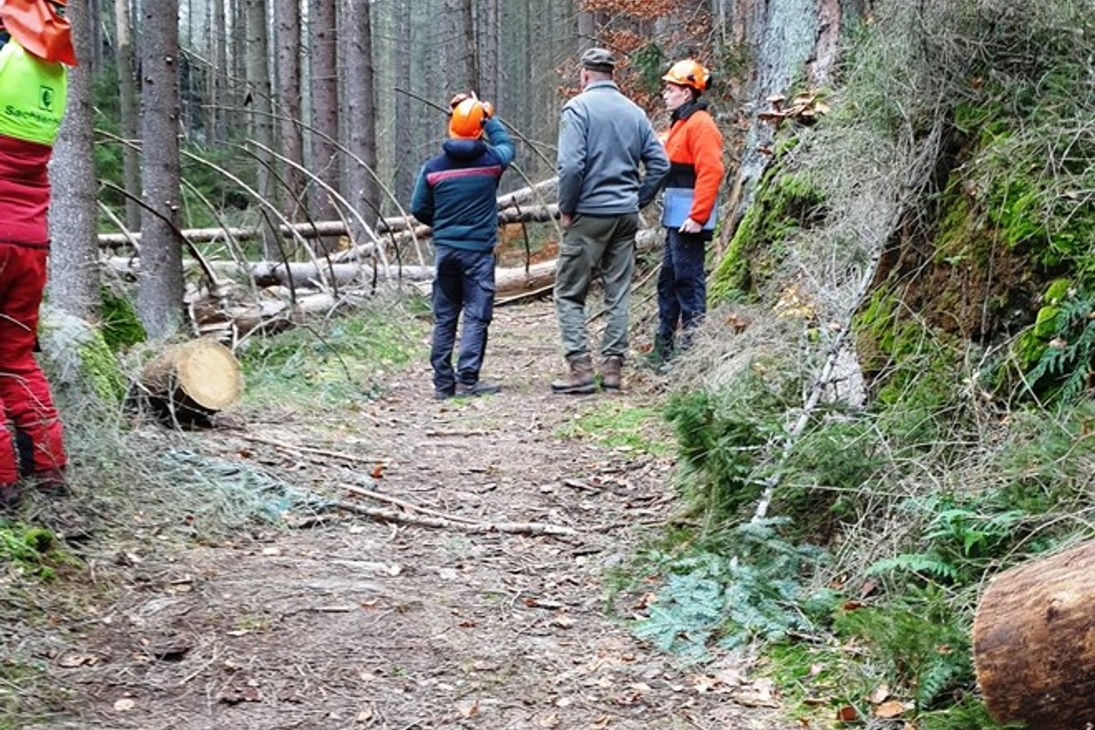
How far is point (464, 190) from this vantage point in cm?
789

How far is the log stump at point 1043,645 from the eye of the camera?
2.38 m

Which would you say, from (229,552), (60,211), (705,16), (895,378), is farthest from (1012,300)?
(705,16)

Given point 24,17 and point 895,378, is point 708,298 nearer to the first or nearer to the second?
point 895,378

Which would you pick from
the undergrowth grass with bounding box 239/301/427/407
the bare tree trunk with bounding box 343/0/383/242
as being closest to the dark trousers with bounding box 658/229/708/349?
the undergrowth grass with bounding box 239/301/427/407

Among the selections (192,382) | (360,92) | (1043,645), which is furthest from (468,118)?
(360,92)

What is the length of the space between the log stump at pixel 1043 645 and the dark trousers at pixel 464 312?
5.74m

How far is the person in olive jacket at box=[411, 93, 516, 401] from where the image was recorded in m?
7.86

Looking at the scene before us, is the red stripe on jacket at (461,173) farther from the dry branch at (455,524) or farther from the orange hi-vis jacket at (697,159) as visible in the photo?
the dry branch at (455,524)

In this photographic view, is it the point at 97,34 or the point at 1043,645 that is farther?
the point at 97,34

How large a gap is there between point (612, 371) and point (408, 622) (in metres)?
4.21

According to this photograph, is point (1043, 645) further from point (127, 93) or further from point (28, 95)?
point (127, 93)

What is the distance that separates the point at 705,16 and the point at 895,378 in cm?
1379

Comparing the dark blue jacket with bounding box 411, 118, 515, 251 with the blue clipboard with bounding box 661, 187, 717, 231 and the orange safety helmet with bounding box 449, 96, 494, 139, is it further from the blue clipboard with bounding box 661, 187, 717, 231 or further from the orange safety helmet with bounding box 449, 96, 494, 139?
the blue clipboard with bounding box 661, 187, 717, 231

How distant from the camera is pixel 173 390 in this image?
225 inches
